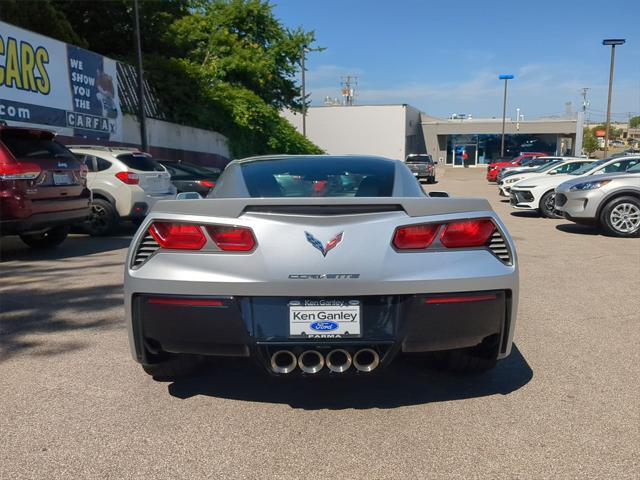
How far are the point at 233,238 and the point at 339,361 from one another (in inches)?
31.4

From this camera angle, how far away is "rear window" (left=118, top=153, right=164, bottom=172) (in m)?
10.2

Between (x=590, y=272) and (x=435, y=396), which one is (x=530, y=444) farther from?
(x=590, y=272)

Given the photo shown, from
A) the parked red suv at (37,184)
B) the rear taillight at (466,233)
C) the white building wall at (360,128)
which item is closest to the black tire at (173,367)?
the rear taillight at (466,233)

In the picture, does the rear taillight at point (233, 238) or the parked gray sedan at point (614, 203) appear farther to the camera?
the parked gray sedan at point (614, 203)

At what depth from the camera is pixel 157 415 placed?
Result: 3090 mm

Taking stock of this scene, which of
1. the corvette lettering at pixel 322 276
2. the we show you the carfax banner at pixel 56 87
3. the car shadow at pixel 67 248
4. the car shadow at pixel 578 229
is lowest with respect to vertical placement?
the car shadow at pixel 578 229

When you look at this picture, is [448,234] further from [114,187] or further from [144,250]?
[114,187]

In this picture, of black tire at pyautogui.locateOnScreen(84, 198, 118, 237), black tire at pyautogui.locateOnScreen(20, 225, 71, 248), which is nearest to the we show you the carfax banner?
black tire at pyautogui.locateOnScreen(84, 198, 118, 237)

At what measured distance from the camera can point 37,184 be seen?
291 inches

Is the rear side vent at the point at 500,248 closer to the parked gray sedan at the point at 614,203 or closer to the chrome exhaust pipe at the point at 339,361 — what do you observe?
the chrome exhaust pipe at the point at 339,361

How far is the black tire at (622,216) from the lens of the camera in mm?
10117

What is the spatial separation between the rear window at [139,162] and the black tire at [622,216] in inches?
310

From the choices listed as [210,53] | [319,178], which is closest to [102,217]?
[319,178]

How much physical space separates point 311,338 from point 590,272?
17.6 feet
